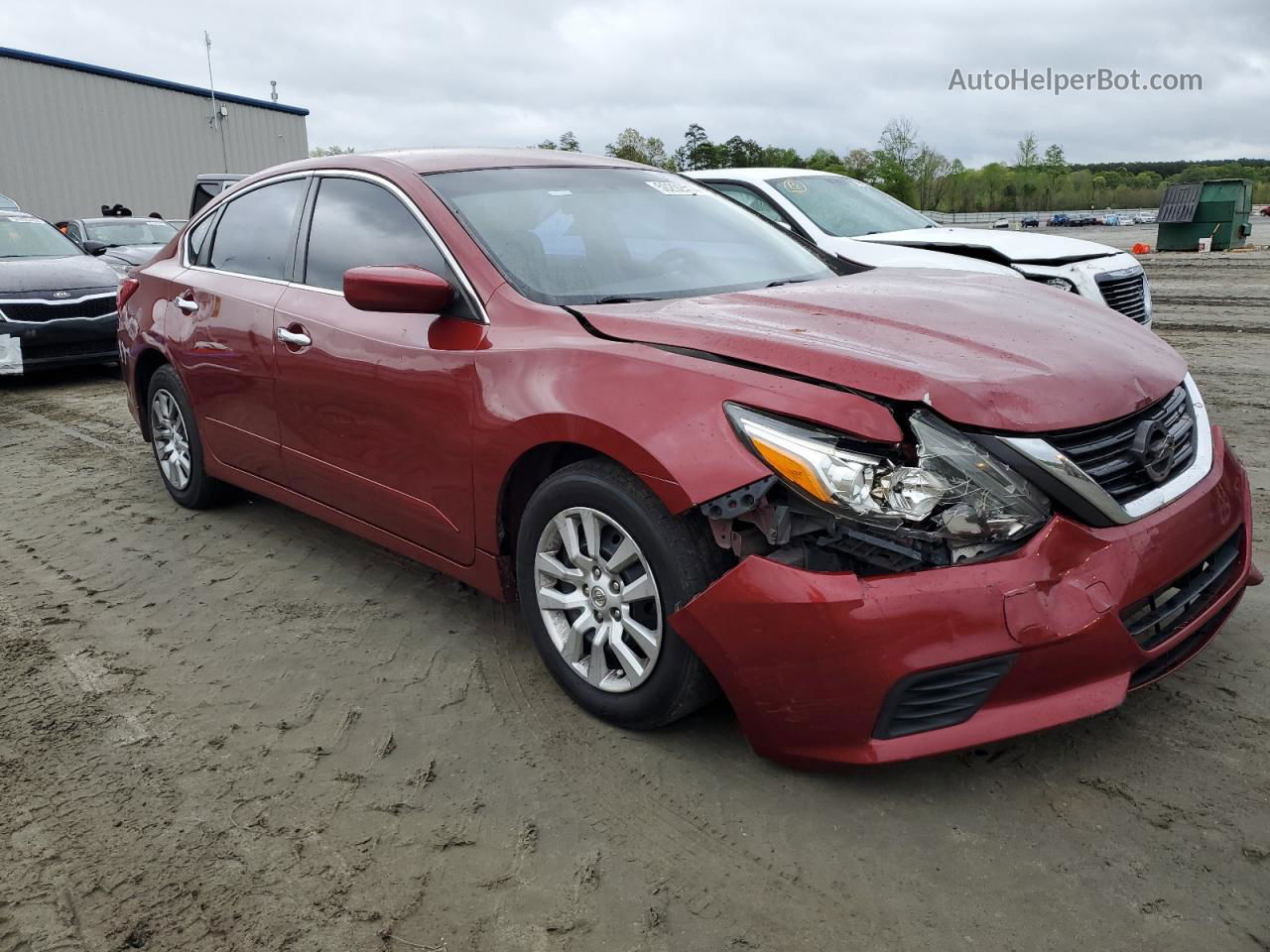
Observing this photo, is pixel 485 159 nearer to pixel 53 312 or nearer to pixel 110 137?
pixel 53 312

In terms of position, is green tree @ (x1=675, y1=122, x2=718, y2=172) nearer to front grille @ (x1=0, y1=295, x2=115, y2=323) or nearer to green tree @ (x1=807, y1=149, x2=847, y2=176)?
green tree @ (x1=807, y1=149, x2=847, y2=176)

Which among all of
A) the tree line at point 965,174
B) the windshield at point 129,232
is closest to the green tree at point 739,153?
the tree line at point 965,174

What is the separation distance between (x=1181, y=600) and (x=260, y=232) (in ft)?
11.9

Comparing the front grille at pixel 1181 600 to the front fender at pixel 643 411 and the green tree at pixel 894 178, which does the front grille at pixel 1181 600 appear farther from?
Answer: the green tree at pixel 894 178

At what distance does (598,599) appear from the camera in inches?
110

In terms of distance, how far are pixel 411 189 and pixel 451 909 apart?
2322mm

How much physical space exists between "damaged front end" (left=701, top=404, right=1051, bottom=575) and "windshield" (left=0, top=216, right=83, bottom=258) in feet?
32.1

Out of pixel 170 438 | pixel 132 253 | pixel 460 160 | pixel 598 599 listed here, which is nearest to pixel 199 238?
pixel 170 438

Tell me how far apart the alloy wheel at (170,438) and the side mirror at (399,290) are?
6.99 feet

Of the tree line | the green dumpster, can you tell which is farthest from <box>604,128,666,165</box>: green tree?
the green dumpster

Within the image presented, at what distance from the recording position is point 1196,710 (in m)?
2.80

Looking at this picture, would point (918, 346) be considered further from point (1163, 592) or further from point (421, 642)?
point (421, 642)

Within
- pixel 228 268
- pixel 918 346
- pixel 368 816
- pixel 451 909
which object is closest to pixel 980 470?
pixel 918 346

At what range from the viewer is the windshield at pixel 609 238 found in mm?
3213
